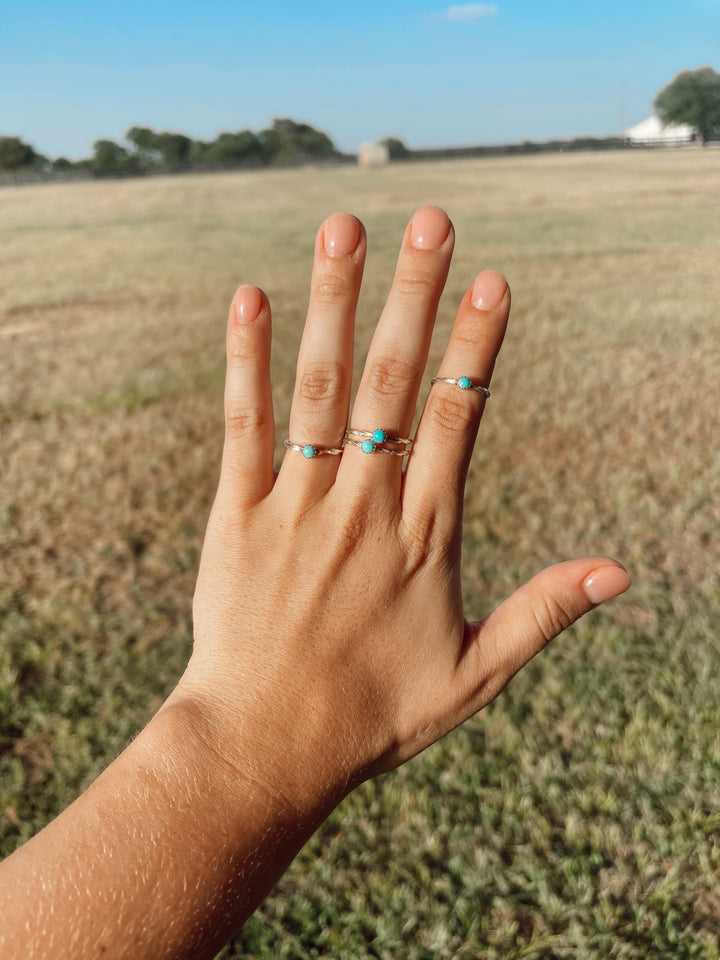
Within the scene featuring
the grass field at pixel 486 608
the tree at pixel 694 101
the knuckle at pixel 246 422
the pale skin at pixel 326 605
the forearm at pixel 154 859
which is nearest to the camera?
the forearm at pixel 154 859

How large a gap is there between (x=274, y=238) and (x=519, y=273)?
22.3 feet

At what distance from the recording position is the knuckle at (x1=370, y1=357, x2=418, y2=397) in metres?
1.47

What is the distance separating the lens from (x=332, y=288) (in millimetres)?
1437

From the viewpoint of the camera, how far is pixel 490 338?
145 cm

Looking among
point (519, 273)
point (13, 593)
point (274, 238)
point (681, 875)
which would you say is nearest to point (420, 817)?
point (681, 875)

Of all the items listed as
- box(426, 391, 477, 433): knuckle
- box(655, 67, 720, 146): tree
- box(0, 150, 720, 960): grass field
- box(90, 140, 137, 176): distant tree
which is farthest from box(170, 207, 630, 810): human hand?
box(90, 140, 137, 176): distant tree

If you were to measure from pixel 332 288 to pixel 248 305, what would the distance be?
17 centimetres

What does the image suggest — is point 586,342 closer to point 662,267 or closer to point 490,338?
point 662,267

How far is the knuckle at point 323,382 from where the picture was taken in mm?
1476

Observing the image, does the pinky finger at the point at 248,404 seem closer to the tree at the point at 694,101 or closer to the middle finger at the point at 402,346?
the middle finger at the point at 402,346

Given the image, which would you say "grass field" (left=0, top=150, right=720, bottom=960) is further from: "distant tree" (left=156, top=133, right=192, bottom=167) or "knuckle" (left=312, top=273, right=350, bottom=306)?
"distant tree" (left=156, top=133, right=192, bottom=167)

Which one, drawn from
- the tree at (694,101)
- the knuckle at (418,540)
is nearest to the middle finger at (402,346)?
the knuckle at (418,540)

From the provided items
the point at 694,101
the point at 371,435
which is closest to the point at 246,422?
the point at 371,435

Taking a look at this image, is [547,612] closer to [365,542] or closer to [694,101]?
[365,542]
